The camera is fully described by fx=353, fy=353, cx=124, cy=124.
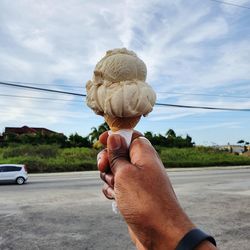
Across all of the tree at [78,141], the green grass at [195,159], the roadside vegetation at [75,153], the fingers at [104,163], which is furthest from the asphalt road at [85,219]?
the tree at [78,141]

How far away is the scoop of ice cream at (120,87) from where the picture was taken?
1.44 metres

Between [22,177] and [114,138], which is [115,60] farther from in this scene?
[22,177]

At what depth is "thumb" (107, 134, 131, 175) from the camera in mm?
1344

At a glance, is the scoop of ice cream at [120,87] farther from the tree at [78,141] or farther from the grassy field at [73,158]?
the tree at [78,141]

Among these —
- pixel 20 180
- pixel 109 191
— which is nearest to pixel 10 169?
pixel 20 180

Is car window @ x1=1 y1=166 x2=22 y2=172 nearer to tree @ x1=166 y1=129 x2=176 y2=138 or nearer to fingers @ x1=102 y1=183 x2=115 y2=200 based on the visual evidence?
fingers @ x1=102 y1=183 x2=115 y2=200

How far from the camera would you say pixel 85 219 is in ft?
23.5

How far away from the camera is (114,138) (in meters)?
1.41

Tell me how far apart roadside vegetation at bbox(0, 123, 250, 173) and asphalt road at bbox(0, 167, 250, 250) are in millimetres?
10265

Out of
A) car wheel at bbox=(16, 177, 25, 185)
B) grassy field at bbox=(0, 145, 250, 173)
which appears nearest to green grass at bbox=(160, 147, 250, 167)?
grassy field at bbox=(0, 145, 250, 173)

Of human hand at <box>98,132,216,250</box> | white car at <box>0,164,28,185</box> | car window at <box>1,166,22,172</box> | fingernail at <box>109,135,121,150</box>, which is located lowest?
white car at <box>0,164,28,185</box>

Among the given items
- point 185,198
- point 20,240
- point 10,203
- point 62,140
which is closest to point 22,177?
point 10,203

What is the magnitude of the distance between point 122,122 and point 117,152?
0.60 ft

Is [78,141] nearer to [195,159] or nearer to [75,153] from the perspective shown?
[75,153]
